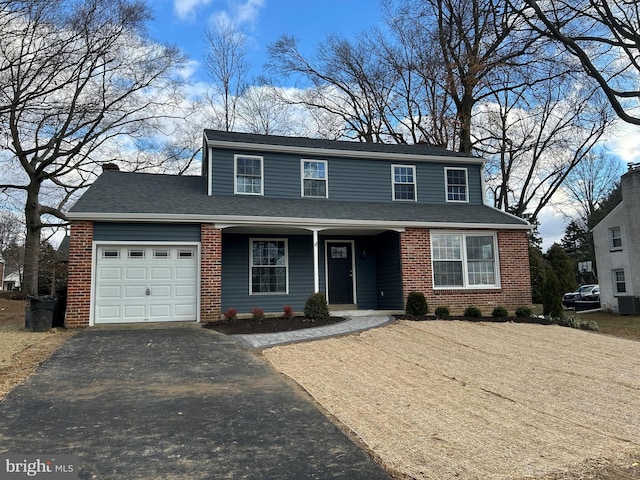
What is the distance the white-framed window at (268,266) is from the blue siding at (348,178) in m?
1.53

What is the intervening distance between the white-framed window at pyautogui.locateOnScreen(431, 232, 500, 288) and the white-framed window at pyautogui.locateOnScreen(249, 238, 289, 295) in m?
4.52

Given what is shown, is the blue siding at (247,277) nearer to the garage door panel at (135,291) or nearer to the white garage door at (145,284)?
the white garage door at (145,284)

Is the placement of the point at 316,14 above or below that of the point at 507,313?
above

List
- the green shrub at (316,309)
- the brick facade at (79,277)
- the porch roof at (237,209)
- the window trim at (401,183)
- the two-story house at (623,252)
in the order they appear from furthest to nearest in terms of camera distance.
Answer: the two-story house at (623,252)
the window trim at (401,183)
the green shrub at (316,309)
the porch roof at (237,209)
the brick facade at (79,277)

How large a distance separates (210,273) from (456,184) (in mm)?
9218

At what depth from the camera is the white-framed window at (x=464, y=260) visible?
13703mm

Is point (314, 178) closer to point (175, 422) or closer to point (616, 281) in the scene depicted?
point (175, 422)

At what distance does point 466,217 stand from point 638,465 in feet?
35.9

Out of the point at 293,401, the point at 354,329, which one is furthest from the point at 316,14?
the point at 293,401

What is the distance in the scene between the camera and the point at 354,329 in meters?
10.2

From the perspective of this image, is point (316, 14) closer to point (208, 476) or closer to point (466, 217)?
point (466, 217)

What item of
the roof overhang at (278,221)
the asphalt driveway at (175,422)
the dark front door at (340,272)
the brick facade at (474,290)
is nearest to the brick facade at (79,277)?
the roof overhang at (278,221)

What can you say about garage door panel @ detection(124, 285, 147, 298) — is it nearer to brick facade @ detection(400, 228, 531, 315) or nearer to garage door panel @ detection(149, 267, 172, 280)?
garage door panel @ detection(149, 267, 172, 280)

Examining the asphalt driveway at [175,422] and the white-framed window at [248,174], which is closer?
the asphalt driveway at [175,422]
